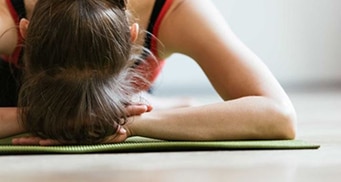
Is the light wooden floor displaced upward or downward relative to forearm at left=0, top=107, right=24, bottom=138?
upward

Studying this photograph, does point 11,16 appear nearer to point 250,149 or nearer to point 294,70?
point 250,149

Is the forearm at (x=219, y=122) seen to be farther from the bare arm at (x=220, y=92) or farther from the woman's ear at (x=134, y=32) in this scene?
the woman's ear at (x=134, y=32)

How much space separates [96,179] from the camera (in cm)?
101

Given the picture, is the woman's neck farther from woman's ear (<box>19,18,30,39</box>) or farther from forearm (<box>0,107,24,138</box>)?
forearm (<box>0,107,24,138</box>)

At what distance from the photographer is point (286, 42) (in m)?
3.24

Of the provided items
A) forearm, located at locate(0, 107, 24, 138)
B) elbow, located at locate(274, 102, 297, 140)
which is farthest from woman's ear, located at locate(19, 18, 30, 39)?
elbow, located at locate(274, 102, 297, 140)

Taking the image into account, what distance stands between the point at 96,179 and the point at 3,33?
0.54m

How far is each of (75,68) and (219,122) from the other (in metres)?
0.26

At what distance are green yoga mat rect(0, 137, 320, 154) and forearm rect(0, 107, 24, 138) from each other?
0.15 feet

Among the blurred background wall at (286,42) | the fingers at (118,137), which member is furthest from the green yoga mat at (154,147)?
the blurred background wall at (286,42)

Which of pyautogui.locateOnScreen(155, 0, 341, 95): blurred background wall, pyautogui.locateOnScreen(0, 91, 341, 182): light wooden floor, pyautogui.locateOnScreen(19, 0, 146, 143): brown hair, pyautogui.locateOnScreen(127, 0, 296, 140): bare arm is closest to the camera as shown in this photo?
pyautogui.locateOnScreen(0, 91, 341, 182): light wooden floor

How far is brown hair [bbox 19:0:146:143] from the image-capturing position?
A: 1242 millimetres

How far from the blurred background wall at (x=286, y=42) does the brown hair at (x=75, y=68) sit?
6.04 feet

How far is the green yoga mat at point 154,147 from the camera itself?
1.25 metres
